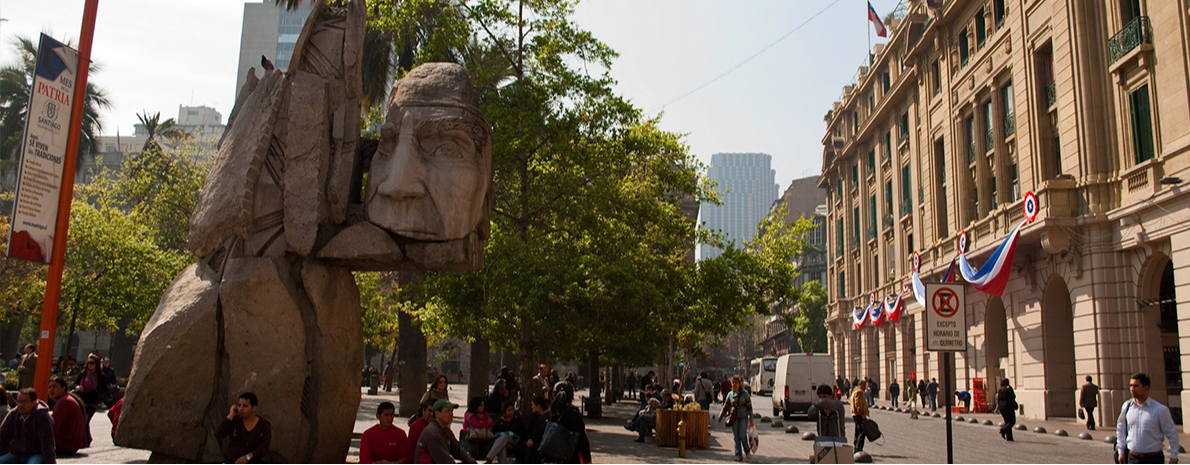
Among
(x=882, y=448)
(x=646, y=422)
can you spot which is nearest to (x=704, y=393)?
(x=646, y=422)

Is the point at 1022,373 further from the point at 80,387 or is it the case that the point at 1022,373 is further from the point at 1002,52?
the point at 80,387

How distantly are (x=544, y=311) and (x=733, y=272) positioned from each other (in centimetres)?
521

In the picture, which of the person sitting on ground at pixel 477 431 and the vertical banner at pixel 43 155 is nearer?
the vertical banner at pixel 43 155

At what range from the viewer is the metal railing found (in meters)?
23.3

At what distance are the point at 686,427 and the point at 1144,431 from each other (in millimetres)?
10441

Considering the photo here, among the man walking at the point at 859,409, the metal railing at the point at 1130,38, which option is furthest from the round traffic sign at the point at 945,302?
the metal railing at the point at 1130,38

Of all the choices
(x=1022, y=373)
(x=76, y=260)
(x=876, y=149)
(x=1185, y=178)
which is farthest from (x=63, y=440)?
(x=876, y=149)

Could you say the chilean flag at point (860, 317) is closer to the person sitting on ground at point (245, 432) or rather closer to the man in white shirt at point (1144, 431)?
the man in white shirt at point (1144, 431)

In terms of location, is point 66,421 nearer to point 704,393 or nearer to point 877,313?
point 704,393

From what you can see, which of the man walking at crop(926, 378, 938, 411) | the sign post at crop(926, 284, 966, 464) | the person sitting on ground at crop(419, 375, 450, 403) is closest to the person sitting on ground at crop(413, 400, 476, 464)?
the person sitting on ground at crop(419, 375, 450, 403)

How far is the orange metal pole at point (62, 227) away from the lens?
1035 cm

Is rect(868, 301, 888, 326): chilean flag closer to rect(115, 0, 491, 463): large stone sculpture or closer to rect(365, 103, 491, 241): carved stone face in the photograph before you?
rect(115, 0, 491, 463): large stone sculpture

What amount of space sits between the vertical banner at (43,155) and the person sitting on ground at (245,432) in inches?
152

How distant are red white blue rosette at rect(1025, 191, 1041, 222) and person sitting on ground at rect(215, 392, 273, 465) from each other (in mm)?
24701
